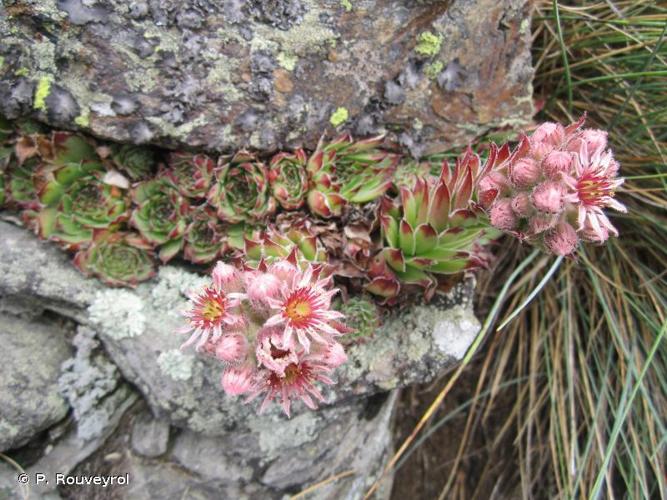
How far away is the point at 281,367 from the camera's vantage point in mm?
1833

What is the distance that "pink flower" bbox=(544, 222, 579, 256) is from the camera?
1907mm

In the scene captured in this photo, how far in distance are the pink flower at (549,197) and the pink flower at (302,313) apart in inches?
28.3

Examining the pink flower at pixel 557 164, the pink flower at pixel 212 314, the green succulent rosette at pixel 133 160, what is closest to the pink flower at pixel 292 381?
the pink flower at pixel 212 314

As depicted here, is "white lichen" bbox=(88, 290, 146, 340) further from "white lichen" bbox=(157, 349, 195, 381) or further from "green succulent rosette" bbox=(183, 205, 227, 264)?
"green succulent rosette" bbox=(183, 205, 227, 264)

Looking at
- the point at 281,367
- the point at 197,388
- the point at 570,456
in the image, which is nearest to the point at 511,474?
the point at 570,456

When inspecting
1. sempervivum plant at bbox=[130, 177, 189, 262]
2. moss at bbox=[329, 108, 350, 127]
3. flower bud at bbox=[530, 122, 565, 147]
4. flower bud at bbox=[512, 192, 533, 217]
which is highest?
flower bud at bbox=[530, 122, 565, 147]

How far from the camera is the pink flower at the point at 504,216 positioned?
197 centimetres

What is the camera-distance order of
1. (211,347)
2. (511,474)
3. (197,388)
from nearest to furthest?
(211,347) → (197,388) → (511,474)

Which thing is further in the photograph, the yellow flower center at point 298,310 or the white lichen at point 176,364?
the white lichen at point 176,364

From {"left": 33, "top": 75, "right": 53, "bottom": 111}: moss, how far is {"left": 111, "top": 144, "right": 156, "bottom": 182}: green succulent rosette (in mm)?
361

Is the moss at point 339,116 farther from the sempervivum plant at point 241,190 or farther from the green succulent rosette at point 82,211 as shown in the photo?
the green succulent rosette at point 82,211

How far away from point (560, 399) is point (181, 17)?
8.86ft

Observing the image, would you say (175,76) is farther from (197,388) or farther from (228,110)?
(197,388)

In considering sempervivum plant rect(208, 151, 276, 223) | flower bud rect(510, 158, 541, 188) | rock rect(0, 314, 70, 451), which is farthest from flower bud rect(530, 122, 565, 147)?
rock rect(0, 314, 70, 451)
